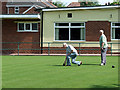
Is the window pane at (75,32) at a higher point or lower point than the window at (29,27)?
lower

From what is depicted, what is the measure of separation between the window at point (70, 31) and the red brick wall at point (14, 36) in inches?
69.0

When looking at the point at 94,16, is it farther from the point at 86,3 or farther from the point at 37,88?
the point at 86,3

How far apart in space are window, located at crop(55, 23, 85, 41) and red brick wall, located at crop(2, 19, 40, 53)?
1754mm

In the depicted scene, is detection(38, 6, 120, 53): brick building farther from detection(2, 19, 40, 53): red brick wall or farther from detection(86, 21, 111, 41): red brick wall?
detection(2, 19, 40, 53): red brick wall

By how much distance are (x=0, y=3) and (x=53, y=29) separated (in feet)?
83.8

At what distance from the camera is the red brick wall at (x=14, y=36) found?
2508 centimetres

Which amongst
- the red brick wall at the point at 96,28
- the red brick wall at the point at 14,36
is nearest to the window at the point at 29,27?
the red brick wall at the point at 14,36

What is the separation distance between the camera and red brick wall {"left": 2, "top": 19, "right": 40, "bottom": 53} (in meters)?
25.1

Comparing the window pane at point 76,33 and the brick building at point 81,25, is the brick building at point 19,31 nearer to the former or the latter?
the brick building at point 81,25

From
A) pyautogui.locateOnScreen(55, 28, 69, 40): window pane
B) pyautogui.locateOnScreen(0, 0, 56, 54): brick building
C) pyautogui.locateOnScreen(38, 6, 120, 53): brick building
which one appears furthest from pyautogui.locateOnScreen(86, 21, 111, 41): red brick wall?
pyautogui.locateOnScreen(0, 0, 56, 54): brick building

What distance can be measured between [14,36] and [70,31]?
184 inches

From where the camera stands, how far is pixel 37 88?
287 inches

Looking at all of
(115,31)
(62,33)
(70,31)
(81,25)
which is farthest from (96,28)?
(62,33)

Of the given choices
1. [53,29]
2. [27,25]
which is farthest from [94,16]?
[27,25]
